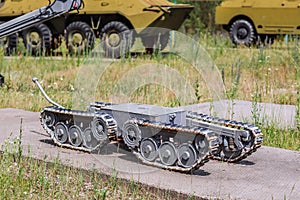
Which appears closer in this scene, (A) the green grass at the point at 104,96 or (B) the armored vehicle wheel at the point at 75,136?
(A) the green grass at the point at 104,96

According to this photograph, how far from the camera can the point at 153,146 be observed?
11.8ft

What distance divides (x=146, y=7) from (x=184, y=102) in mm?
6051

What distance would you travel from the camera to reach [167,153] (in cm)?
354

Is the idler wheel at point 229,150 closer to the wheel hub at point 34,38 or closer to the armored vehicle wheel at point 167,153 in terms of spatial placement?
the armored vehicle wheel at point 167,153

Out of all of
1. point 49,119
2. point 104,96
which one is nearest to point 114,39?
point 104,96

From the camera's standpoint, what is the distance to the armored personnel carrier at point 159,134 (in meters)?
3.43

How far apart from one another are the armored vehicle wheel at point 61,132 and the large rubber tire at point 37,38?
9018 millimetres

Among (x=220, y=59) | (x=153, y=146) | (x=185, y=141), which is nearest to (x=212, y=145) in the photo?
(x=185, y=141)

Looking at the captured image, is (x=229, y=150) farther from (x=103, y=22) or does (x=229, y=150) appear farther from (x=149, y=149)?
(x=103, y=22)

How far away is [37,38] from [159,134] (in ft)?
32.8

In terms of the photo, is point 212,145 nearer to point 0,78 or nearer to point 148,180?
point 148,180

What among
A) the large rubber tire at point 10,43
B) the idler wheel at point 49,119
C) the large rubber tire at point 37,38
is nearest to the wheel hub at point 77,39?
the large rubber tire at point 37,38

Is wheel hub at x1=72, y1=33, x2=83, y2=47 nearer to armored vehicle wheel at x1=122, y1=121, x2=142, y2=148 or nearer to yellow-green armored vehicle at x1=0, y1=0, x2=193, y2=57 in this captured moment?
yellow-green armored vehicle at x1=0, y1=0, x2=193, y2=57

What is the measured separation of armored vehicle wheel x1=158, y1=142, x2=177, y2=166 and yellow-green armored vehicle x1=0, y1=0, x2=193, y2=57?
804 cm
